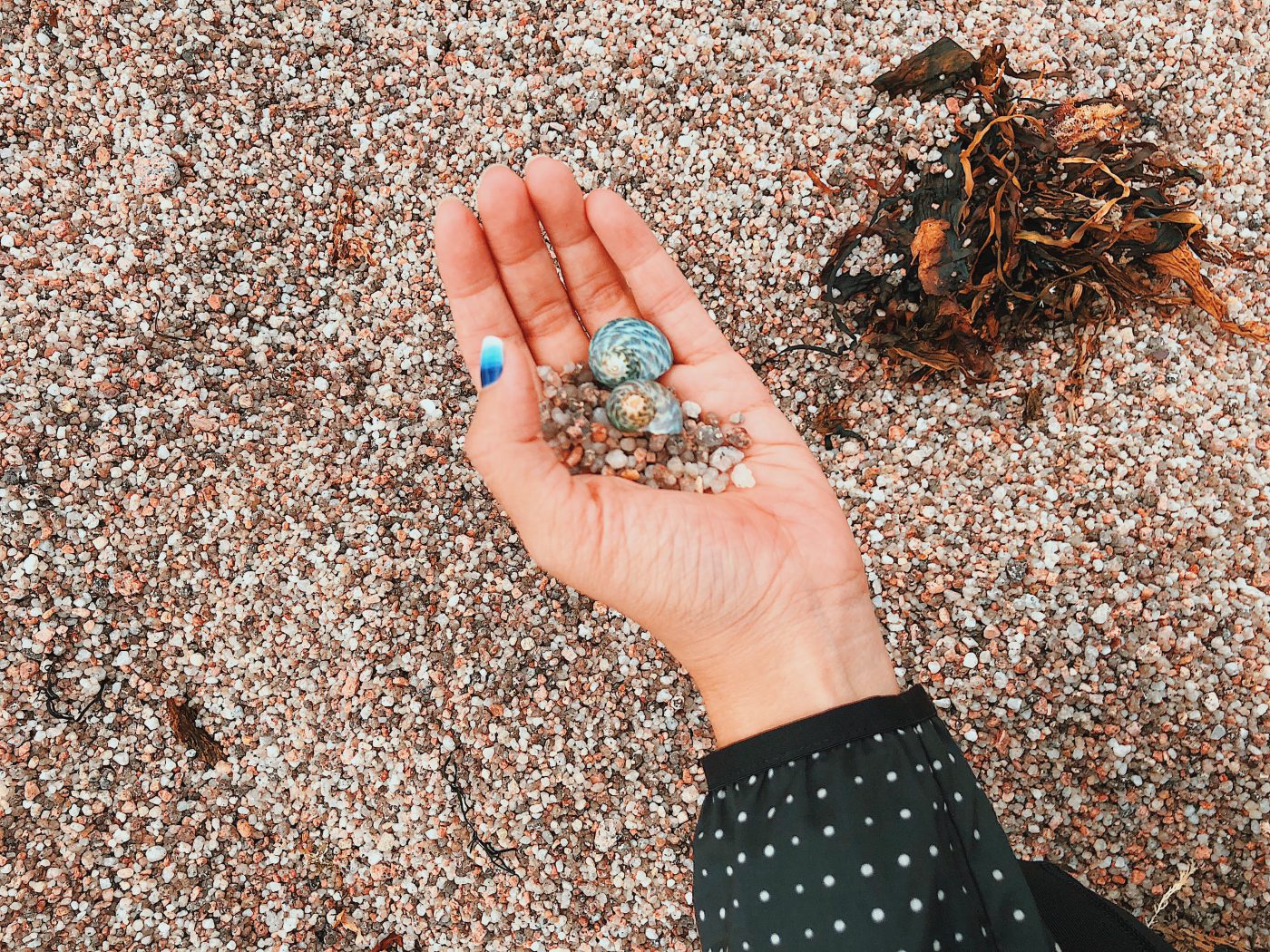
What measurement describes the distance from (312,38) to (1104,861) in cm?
371

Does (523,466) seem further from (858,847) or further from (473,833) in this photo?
(473,833)

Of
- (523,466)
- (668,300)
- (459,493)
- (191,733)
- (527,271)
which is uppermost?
(527,271)

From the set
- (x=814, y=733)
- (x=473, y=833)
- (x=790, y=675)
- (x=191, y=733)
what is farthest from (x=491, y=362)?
(x=191, y=733)

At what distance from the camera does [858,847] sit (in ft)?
5.37

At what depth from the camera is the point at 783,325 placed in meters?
2.77

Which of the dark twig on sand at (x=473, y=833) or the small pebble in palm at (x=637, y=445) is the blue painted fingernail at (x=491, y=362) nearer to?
the small pebble in palm at (x=637, y=445)

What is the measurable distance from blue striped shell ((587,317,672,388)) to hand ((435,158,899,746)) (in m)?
0.11

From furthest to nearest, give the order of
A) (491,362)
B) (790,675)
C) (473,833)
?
1. (473,833)
2. (491,362)
3. (790,675)

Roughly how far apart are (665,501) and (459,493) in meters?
1.07

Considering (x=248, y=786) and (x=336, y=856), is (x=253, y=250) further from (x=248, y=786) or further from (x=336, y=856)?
(x=336, y=856)

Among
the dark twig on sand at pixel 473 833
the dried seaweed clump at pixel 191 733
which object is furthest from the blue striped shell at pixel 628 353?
the dried seaweed clump at pixel 191 733

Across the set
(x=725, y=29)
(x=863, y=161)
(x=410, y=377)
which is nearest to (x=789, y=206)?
(x=863, y=161)

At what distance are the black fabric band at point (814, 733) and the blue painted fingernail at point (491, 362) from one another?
3.39 ft

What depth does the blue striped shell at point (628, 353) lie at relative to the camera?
2.12 metres
